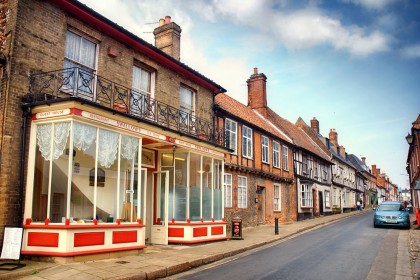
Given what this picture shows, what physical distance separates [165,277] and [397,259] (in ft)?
22.2

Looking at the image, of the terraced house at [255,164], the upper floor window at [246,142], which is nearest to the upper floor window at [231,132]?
the terraced house at [255,164]

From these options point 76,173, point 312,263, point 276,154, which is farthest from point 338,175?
point 76,173

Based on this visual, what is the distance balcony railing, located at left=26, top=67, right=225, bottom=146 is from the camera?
981 cm

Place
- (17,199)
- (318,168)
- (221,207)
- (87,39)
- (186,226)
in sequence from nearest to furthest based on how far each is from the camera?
(17,199) < (87,39) < (186,226) < (221,207) < (318,168)

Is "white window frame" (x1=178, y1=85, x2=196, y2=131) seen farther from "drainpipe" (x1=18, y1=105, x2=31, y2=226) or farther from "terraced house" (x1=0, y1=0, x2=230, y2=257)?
"drainpipe" (x1=18, y1=105, x2=31, y2=226)

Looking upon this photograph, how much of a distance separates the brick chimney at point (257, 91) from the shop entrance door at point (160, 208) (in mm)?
16219

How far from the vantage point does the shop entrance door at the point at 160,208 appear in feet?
44.7

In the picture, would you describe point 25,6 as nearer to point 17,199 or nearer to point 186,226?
point 17,199

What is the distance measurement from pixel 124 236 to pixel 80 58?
5629 millimetres

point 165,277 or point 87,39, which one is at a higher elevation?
point 87,39

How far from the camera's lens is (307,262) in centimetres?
998

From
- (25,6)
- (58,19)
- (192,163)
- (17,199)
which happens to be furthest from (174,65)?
(17,199)

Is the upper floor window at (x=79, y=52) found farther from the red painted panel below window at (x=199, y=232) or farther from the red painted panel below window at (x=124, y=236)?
the red painted panel below window at (x=199, y=232)

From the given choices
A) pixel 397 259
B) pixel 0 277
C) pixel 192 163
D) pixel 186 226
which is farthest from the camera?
pixel 192 163
